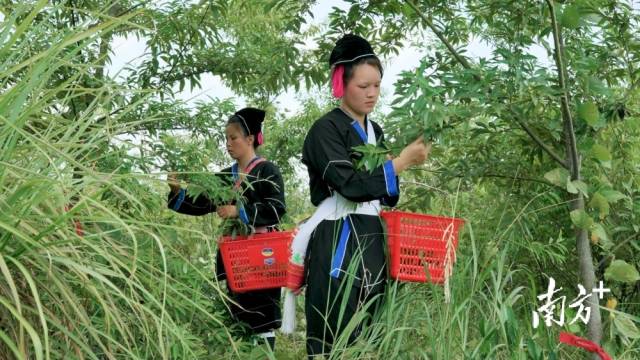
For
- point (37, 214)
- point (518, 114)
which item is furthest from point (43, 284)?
point (518, 114)

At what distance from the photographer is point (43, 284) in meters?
2.28

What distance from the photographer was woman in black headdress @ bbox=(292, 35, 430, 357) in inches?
136

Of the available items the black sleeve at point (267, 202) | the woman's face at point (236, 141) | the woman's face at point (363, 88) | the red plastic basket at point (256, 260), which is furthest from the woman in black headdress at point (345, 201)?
the woman's face at point (236, 141)

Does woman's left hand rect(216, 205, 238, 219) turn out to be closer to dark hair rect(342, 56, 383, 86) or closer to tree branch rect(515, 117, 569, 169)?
dark hair rect(342, 56, 383, 86)

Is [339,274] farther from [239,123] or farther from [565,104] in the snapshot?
[239,123]

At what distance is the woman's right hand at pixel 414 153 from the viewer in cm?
330

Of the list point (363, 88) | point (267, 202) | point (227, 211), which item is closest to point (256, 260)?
point (227, 211)

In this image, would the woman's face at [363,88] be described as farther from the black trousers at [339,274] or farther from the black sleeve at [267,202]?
the black sleeve at [267,202]

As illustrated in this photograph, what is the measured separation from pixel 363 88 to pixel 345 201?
456mm

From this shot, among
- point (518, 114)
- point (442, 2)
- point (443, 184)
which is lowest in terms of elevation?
point (443, 184)

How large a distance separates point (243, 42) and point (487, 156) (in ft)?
5.25

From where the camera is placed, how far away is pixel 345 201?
3.57 meters

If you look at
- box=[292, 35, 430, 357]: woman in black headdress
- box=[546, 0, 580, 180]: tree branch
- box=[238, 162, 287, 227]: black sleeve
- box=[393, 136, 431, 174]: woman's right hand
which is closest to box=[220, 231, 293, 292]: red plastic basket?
box=[238, 162, 287, 227]: black sleeve

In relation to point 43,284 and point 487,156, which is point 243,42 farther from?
point 43,284
